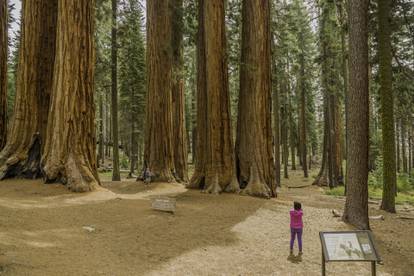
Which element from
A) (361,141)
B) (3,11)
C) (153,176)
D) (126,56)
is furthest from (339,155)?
(3,11)

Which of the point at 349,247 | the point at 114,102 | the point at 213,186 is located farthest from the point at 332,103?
the point at 349,247

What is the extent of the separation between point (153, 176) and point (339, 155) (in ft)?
42.2

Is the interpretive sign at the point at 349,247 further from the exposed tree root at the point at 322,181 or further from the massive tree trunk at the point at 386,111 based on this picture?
the exposed tree root at the point at 322,181

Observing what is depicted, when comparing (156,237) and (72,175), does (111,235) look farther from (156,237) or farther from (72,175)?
(72,175)

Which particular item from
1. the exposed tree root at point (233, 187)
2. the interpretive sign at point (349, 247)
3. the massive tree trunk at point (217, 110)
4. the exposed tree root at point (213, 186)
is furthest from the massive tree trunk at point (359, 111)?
the exposed tree root at point (213, 186)

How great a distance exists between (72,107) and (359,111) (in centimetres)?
715

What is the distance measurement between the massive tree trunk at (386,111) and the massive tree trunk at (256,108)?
336 centimetres

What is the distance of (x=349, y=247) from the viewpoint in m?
4.78

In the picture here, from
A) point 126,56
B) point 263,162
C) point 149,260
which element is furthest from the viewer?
point 126,56

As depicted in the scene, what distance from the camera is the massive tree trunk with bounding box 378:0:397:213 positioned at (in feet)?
34.3

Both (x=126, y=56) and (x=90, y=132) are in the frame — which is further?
(x=126, y=56)

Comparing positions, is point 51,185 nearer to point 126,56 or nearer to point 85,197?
point 85,197

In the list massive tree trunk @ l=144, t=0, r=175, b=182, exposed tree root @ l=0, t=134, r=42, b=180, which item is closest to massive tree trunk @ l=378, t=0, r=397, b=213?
massive tree trunk @ l=144, t=0, r=175, b=182

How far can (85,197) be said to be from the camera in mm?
8805
